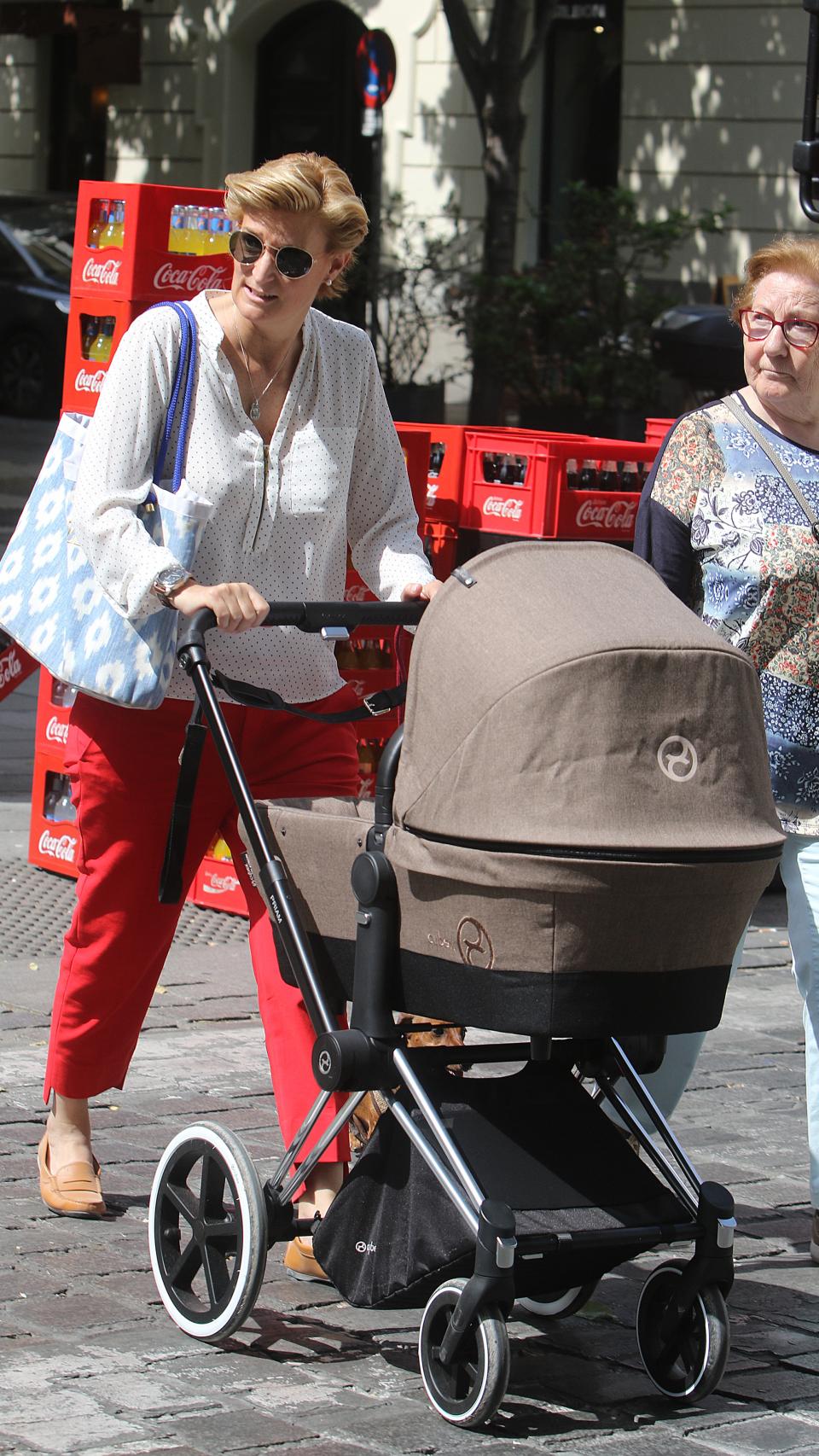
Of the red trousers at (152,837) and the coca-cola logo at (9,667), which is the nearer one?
the red trousers at (152,837)

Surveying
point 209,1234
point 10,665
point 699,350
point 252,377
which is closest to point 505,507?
point 10,665

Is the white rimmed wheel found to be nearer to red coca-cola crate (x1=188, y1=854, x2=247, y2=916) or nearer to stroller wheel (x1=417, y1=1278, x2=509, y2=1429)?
stroller wheel (x1=417, y1=1278, x2=509, y2=1429)

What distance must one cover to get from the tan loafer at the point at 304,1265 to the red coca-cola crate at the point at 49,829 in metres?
3.31

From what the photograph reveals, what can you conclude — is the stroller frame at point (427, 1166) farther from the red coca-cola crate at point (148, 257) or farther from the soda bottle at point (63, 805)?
the soda bottle at point (63, 805)

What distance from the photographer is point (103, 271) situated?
686cm

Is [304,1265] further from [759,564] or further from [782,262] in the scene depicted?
[782,262]

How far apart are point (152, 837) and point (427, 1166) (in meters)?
1.03

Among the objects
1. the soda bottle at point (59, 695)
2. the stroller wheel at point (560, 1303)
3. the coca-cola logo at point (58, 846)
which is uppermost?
the soda bottle at point (59, 695)

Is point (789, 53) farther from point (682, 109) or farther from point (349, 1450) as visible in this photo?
point (349, 1450)

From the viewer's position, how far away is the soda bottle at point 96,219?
6871 mm

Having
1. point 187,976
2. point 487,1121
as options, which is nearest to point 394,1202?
point 487,1121

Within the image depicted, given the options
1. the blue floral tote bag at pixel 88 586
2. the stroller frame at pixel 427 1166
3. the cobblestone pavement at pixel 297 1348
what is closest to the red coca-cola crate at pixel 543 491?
the cobblestone pavement at pixel 297 1348

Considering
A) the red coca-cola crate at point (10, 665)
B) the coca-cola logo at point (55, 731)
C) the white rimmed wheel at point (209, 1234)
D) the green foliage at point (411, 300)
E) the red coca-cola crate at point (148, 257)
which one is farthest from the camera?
the green foliage at point (411, 300)

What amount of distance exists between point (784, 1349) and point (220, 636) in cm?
169
